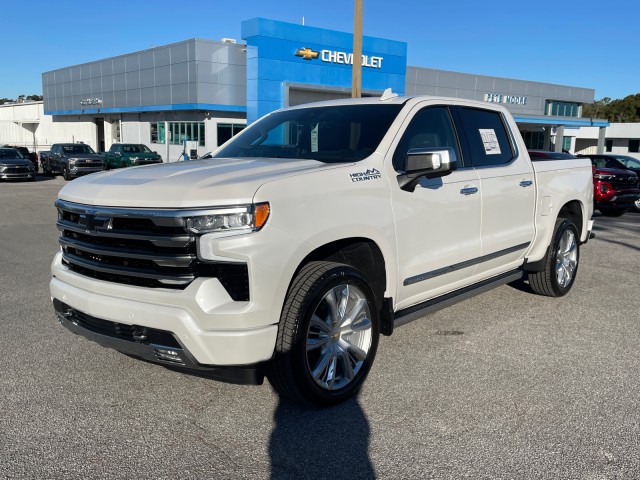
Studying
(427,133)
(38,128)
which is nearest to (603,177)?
(427,133)

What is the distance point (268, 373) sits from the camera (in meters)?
3.57

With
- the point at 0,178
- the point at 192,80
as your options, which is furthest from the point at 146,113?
the point at 0,178

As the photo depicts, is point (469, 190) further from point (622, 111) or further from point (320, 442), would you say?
point (622, 111)

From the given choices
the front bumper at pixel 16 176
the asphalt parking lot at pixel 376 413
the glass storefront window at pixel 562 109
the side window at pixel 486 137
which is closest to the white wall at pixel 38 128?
the front bumper at pixel 16 176

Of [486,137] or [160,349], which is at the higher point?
[486,137]

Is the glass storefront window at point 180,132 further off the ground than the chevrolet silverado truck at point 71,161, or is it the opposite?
the glass storefront window at point 180,132

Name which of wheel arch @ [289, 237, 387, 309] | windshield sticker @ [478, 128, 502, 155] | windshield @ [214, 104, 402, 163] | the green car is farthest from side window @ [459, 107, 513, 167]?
the green car

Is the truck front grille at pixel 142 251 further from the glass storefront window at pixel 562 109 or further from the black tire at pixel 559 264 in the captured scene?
the glass storefront window at pixel 562 109

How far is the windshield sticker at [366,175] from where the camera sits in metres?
3.91

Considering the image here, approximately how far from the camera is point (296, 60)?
3128 centimetres

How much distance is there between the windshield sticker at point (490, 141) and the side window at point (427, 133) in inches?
17.8

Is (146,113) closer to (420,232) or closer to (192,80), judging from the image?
(192,80)

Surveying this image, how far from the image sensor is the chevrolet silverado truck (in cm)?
2834

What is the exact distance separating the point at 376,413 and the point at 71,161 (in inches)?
1095
